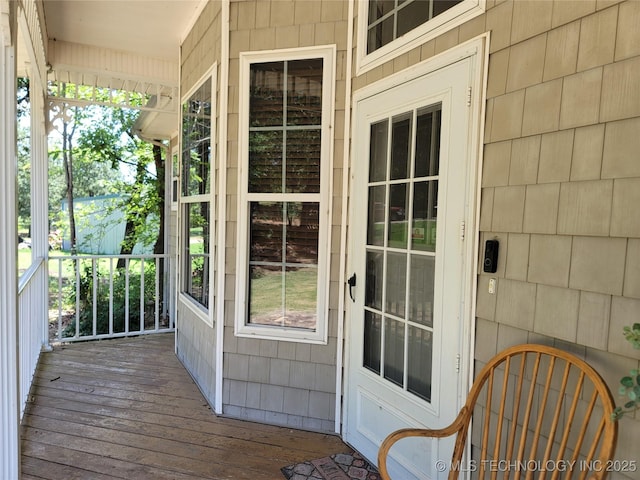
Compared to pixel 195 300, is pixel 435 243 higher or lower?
higher

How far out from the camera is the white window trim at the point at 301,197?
9.14 feet

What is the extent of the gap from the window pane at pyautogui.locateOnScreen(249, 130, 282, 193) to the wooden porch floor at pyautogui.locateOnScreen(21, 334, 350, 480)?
168cm

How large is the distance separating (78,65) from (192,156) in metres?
1.88

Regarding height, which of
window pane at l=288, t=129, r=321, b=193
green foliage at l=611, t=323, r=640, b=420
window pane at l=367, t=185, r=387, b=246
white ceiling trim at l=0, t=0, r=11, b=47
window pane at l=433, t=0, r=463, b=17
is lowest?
green foliage at l=611, t=323, r=640, b=420

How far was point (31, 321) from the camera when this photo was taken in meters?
3.54

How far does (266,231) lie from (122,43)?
3008mm

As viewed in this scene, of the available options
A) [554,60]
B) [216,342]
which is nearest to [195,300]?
[216,342]

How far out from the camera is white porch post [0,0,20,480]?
6.44 feet

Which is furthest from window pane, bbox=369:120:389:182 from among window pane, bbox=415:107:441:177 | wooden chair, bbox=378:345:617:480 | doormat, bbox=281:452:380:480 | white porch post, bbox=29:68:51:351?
white porch post, bbox=29:68:51:351

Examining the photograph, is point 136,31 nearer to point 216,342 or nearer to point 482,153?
point 216,342

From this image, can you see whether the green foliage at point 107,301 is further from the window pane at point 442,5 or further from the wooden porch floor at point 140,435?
the window pane at point 442,5

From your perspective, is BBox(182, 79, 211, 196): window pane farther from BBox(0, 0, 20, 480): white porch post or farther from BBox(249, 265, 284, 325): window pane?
BBox(0, 0, 20, 480): white porch post

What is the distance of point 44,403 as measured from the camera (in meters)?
3.21

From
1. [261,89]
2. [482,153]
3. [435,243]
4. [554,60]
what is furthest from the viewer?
[261,89]
